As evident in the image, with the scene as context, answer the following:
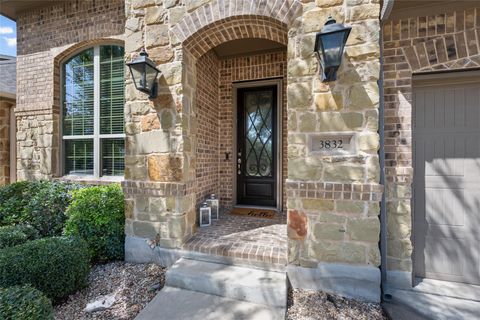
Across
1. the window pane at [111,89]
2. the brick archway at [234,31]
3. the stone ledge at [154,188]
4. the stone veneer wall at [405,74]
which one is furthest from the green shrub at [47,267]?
the stone veneer wall at [405,74]

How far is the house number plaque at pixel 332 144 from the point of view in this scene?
7.51 feet

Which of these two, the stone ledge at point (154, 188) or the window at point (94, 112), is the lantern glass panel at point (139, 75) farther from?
the window at point (94, 112)

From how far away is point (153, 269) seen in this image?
9.06 feet

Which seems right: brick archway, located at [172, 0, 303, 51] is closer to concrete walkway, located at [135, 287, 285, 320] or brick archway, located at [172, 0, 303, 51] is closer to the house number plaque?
the house number plaque

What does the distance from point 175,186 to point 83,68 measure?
3.43 meters

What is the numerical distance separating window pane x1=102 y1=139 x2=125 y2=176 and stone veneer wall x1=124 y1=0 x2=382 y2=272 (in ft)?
4.71

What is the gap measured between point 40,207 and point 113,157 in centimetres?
127

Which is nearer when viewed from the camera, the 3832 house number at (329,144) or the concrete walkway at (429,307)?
the concrete walkway at (429,307)

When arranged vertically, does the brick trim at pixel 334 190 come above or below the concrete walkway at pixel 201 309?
above

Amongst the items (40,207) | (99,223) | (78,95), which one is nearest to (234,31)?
(99,223)

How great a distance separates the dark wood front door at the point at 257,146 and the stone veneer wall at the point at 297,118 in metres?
1.69

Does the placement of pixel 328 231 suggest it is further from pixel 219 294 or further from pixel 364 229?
pixel 219 294

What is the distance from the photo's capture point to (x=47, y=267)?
2.23 meters

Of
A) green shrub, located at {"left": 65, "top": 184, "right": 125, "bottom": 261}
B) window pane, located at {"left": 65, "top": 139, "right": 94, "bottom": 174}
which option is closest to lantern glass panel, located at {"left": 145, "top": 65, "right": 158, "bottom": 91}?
green shrub, located at {"left": 65, "top": 184, "right": 125, "bottom": 261}
